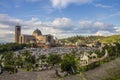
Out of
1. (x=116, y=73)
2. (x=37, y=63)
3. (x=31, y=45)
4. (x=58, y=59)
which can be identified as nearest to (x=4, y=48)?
(x=31, y=45)

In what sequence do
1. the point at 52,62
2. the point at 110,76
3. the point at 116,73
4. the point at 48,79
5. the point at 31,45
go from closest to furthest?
the point at 110,76
the point at 116,73
the point at 48,79
the point at 52,62
the point at 31,45

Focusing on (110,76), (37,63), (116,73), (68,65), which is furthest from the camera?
(37,63)

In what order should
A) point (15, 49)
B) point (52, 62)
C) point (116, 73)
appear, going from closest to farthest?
point (116, 73)
point (52, 62)
point (15, 49)

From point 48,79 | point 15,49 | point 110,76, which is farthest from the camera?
point 15,49

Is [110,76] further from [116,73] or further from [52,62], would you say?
[52,62]

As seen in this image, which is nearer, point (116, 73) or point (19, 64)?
point (116, 73)

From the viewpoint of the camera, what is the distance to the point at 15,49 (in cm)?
17525

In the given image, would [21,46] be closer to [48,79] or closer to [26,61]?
[26,61]

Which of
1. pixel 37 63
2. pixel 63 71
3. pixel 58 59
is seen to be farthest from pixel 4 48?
pixel 63 71

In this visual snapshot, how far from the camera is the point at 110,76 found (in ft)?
16.2

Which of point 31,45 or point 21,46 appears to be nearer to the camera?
point 21,46

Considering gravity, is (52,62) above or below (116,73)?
below

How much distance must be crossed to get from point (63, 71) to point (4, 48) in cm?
12003

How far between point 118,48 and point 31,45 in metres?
124
